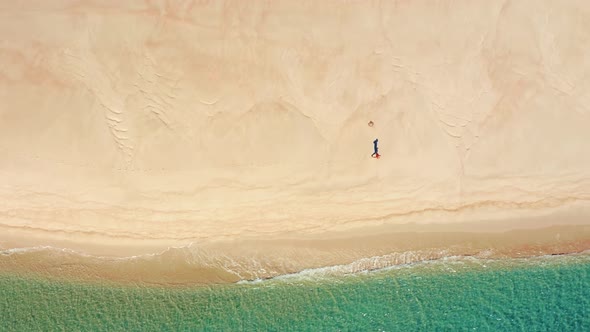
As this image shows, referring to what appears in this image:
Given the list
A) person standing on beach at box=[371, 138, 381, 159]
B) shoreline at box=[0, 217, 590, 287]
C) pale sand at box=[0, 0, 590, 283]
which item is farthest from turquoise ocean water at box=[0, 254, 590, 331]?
person standing on beach at box=[371, 138, 381, 159]

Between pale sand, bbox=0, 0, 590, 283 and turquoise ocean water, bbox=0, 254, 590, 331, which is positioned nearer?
pale sand, bbox=0, 0, 590, 283

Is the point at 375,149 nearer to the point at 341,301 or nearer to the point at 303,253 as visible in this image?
the point at 303,253

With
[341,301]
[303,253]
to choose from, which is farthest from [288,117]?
[341,301]

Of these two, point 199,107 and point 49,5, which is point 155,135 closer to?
point 199,107

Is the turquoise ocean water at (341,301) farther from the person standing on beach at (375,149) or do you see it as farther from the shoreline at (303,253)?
the person standing on beach at (375,149)

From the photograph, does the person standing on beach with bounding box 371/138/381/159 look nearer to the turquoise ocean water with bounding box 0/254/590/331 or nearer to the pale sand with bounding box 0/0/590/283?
the pale sand with bounding box 0/0/590/283

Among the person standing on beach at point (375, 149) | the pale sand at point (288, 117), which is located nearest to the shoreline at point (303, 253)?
the pale sand at point (288, 117)

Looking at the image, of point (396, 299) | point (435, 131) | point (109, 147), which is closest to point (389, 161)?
point (435, 131)
